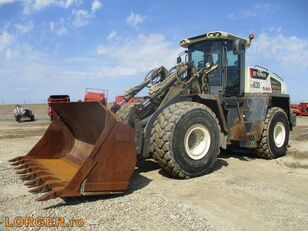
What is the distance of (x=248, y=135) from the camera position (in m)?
7.85

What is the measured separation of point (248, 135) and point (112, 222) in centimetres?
471

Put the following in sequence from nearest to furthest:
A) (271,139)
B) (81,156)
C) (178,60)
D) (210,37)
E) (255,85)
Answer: (81,156) → (210,37) → (178,60) → (271,139) → (255,85)

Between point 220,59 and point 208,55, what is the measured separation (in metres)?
0.28

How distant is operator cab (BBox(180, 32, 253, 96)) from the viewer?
7727 millimetres

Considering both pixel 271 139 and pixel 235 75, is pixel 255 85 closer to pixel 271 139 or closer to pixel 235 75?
pixel 235 75

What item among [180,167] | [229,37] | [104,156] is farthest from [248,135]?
[104,156]

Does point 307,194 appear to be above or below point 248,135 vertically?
below

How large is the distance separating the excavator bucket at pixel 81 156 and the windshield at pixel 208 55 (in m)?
2.89

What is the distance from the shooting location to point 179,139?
5.61m

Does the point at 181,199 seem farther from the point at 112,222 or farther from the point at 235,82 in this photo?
the point at 235,82

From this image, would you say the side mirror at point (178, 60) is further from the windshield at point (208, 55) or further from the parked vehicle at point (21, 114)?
the parked vehicle at point (21, 114)

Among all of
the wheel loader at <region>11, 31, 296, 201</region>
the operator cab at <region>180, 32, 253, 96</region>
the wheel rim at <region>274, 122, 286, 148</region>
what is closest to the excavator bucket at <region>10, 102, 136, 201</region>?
the wheel loader at <region>11, 31, 296, 201</region>

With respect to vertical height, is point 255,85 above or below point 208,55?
below

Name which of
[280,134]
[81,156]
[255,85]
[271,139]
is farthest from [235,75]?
[81,156]
